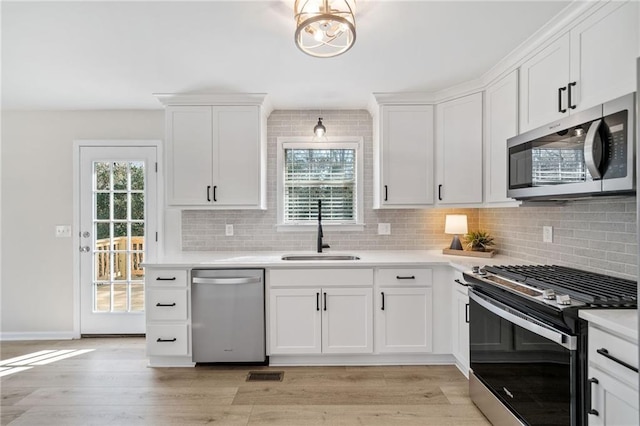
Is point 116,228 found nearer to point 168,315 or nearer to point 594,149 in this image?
point 168,315

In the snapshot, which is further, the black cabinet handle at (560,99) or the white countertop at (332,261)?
the white countertop at (332,261)

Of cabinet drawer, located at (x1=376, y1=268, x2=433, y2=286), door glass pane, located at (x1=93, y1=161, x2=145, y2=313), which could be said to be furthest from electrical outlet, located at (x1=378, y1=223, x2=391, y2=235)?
door glass pane, located at (x1=93, y1=161, x2=145, y2=313)

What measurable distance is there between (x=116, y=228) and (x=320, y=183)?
2.19 m

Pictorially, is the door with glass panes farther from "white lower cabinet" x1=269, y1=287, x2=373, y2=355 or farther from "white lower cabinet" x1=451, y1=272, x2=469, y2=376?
"white lower cabinet" x1=451, y1=272, x2=469, y2=376

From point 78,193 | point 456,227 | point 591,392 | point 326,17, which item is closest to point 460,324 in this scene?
point 456,227

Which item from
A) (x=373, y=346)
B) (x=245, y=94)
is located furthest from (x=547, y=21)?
(x=373, y=346)

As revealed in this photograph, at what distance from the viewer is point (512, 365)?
1.81 metres

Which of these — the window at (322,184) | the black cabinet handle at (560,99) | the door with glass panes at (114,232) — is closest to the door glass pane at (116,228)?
the door with glass panes at (114,232)

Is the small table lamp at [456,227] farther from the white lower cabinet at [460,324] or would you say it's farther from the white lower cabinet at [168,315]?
the white lower cabinet at [168,315]

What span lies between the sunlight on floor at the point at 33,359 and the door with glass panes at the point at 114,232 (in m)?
0.39

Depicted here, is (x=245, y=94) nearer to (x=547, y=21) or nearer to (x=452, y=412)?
(x=547, y=21)

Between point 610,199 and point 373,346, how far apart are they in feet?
6.18

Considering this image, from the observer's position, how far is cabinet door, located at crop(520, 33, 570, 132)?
194cm

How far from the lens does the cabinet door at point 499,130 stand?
7.97ft
